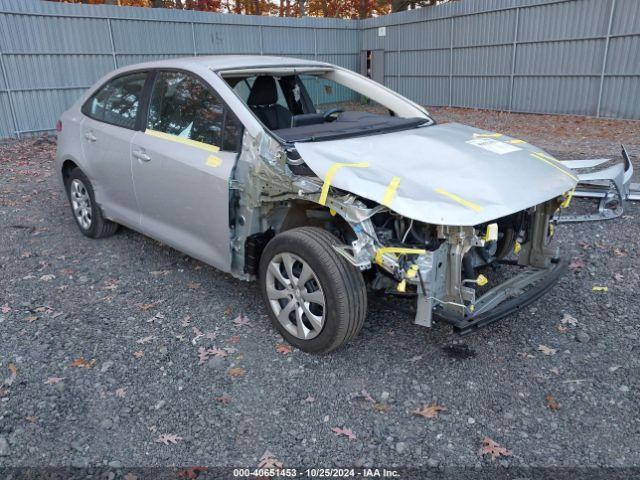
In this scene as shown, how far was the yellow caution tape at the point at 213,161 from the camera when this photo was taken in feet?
11.8

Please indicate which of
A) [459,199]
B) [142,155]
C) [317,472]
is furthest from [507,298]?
[142,155]

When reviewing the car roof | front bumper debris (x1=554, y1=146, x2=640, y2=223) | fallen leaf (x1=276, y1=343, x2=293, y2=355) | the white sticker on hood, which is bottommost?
fallen leaf (x1=276, y1=343, x2=293, y2=355)

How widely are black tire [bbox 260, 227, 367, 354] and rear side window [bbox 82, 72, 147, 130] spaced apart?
215cm

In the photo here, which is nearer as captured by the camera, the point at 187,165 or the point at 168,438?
the point at 168,438

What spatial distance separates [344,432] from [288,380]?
21.5 inches

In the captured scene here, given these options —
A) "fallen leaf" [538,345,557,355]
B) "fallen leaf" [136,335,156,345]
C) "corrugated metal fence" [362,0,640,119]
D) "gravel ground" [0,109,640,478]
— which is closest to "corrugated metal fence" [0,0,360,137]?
"corrugated metal fence" [362,0,640,119]

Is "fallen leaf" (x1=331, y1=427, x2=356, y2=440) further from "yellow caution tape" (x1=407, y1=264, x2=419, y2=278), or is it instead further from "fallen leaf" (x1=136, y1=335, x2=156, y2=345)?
"fallen leaf" (x1=136, y1=335, x2=156, y2=345)

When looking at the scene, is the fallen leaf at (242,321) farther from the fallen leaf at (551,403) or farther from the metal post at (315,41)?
the metal post at (315,41)

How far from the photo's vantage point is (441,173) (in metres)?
3.06

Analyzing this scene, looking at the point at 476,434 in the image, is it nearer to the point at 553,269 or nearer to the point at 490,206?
the point at 490,206

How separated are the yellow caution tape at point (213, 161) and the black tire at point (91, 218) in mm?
2026

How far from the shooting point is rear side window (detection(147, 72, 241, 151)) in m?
3.64

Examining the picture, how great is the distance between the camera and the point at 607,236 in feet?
17.0

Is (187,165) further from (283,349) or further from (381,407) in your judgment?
(381,407)
